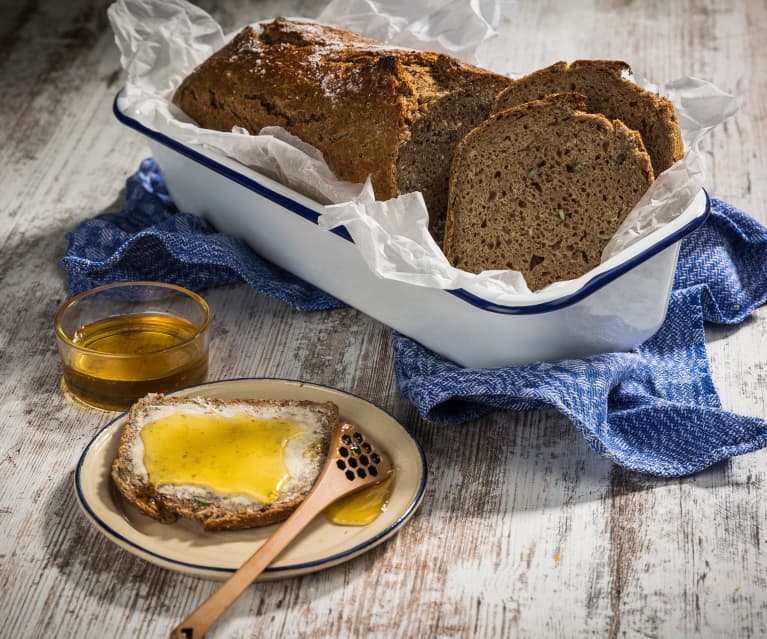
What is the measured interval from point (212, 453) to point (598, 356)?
864 millimetres

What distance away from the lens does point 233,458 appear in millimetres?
1973

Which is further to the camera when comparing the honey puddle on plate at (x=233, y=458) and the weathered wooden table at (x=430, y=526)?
the honey puddle on plate at (x=233, y=458)

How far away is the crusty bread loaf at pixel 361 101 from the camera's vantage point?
252 cm

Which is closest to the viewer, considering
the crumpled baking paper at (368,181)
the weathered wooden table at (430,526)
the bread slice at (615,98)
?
the weathered wooden table at (430,526)

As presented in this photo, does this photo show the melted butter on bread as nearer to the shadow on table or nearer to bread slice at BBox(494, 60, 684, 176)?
the shadow on table

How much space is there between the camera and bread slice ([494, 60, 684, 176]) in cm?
243

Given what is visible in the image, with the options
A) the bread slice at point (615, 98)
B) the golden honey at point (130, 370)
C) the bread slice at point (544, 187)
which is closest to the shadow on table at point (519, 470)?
the bread slice at point (544, 187)

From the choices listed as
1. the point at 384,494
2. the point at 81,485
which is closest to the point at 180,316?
the point at 81,485

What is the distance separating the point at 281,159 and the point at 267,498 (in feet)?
3.29

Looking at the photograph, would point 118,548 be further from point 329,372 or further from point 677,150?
point 677,150

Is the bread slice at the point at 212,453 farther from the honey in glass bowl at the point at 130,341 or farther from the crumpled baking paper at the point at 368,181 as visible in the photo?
the crumpled baking paper at the point at 368,181

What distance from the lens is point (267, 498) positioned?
1.91 m

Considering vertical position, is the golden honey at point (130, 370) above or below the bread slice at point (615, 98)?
below

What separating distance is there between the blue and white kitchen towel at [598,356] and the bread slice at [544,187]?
270mm
